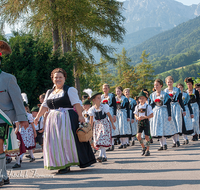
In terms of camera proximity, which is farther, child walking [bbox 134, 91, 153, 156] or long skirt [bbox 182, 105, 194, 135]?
long skirt [bbox 182, 105, 194, 135]

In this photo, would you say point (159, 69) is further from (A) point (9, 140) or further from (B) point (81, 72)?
(A) point (9, 140)

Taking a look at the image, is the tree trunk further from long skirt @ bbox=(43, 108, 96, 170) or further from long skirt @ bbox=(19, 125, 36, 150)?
long skirt @ bbox=(43, 108, 96, 170)

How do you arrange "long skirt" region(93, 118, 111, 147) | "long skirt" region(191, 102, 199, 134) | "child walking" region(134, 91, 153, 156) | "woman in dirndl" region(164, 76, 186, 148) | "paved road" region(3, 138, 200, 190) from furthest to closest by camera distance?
"long skirt" region(191, 102, 199, 134) → "woman in dirndl" region(164, 76, 186, 148) → "child walking" region(134, 91, 153, 156) → "long skirt" region(93, 118, 111, 147) → "paved road" region(3, 138, 200, 190)

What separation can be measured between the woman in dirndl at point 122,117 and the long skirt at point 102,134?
3.22 m

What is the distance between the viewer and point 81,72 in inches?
957

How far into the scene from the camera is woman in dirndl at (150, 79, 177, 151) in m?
9.50

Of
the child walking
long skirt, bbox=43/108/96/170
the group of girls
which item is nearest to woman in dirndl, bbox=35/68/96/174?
long skirt, bbox=43/108/96/170

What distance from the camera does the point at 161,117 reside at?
9602mm

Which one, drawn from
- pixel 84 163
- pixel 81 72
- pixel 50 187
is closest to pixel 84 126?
pixel 84 163

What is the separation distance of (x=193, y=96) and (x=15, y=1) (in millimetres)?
13513

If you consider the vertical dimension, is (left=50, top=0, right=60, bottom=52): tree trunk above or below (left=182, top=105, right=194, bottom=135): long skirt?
above

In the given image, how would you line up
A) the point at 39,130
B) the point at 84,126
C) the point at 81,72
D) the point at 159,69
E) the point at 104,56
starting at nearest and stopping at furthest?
the point at 84,126
the point at 39,130
the point at 81,72
the point at 104,56
the point at 159,69

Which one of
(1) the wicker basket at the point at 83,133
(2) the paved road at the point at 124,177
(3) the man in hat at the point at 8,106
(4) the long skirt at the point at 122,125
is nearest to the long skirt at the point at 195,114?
(4) the long skirt at the point at 122,125

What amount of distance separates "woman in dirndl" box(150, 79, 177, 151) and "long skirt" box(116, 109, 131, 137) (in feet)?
5.58
